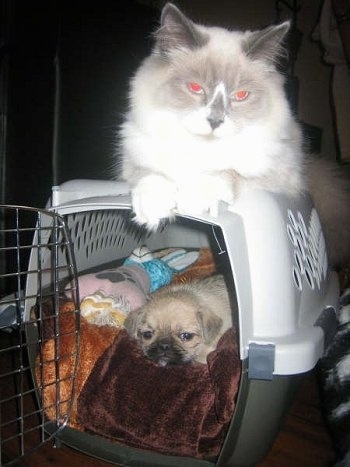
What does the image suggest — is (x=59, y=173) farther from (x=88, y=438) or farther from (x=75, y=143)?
(x=88, y=438)

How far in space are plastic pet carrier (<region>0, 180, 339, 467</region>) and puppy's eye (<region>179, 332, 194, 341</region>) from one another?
0.13 m

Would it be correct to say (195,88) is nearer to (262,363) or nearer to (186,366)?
(262,363)

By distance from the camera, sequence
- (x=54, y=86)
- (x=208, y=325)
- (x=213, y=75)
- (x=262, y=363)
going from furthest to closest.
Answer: (x=54, y=86) → (x=208, y=325) → (x=213, y=75) → (x=262, y=363)

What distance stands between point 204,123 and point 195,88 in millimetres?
118

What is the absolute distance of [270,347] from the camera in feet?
3.02

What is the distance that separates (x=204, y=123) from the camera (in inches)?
39.9

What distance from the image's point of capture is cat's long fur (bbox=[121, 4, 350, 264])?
3.30ft

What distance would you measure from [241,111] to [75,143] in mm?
954

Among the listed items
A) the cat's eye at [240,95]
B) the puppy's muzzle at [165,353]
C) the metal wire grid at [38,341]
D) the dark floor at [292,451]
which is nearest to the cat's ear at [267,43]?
the cat's eye at [240,95]

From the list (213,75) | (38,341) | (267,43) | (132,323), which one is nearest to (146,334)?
(132,323)

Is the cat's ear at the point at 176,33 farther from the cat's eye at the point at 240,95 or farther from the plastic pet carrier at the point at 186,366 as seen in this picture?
the plastic pet carrier at the point at 186,366

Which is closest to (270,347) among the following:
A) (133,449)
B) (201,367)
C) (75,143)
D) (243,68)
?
(201,367)

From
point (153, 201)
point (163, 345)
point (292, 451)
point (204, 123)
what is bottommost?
point (292, 451)

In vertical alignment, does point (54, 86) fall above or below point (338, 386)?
above
